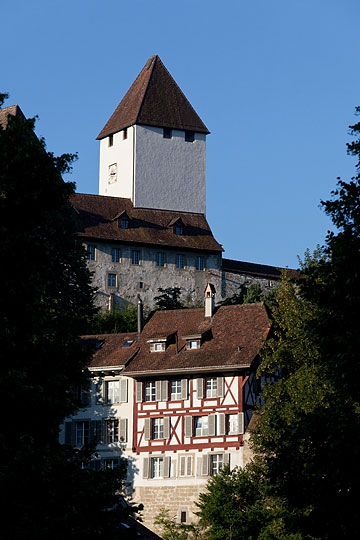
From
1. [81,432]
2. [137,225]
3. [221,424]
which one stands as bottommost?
[81,432]

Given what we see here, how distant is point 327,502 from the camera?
82.6 feet

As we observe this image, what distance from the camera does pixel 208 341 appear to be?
61344 mm

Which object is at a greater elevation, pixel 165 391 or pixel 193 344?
pixel 193 344

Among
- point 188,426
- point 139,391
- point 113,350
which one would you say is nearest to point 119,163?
point 113,350

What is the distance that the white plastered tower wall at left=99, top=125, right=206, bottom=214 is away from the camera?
99625 millimetres

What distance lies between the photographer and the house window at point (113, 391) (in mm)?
61500

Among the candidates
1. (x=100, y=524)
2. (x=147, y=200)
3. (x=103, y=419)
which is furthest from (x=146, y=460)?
(x=147, y=200)

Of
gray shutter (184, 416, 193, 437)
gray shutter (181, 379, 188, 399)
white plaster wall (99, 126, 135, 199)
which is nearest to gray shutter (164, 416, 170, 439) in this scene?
gray shutter (184, 416, 193, 437)

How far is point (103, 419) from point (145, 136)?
43050 mm

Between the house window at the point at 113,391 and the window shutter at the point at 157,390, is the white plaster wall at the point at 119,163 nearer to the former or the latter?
the house window at the point at 113,391

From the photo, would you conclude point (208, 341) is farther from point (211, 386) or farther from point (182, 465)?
A: point (182, 465)

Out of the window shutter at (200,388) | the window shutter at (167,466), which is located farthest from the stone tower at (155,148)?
the window shutter at (167,466)

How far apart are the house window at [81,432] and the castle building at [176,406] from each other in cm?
5

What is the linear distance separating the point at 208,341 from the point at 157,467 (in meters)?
6.25
